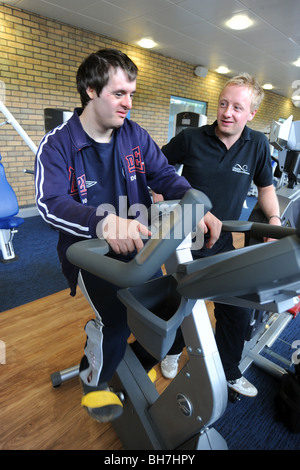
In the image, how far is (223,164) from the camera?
172cm

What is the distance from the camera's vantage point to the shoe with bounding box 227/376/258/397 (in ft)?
5.56

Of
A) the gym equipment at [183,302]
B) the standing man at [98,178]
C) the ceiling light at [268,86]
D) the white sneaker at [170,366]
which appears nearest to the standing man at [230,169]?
the white sneaker at [170,366]

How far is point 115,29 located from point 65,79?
55.6 inches

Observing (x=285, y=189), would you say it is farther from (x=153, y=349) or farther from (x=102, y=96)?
(x=153, y=349)

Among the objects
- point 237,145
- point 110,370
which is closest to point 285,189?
point 237,145

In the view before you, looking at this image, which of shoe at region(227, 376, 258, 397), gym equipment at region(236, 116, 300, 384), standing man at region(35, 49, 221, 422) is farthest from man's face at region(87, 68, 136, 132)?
shoe at region(227, 376, 258, 397)

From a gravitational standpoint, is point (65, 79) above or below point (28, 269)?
above

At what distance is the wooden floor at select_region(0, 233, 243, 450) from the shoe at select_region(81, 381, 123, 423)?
355 millimetres

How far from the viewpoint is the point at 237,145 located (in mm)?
1744

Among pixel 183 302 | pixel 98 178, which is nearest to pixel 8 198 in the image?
pixel 98 178

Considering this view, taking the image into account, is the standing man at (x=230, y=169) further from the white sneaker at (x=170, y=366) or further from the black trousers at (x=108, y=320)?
the black trousers at (x=108, y=320)

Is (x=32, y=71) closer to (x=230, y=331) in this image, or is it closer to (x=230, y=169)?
(x=230, y=169)

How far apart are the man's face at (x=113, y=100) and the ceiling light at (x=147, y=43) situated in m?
6.14

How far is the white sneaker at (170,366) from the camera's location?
1801mm
